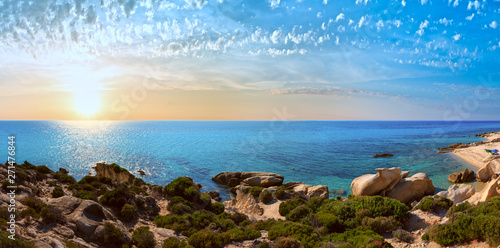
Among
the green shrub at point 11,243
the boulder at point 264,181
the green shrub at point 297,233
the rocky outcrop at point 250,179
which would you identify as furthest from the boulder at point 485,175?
the green shrub at point 11,243

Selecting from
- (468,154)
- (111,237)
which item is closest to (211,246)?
(111,237)

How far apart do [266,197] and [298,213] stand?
6.86 meters

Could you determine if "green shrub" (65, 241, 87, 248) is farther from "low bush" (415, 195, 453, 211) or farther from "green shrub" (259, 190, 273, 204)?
"low bush" (415, 195, 453, 211)

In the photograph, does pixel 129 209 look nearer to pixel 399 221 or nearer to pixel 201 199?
pixel 201 199

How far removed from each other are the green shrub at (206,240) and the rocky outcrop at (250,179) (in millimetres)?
30442

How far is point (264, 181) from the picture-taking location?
45.9m

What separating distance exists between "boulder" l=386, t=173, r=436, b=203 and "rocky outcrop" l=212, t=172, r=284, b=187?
750 inches

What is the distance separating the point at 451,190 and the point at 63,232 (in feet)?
119

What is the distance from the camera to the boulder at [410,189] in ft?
106

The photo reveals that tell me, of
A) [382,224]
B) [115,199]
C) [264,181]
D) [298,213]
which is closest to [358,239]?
[382,224]

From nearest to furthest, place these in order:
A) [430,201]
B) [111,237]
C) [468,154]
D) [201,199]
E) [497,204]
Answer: [111,237], [497,204], [430,201], [201,199], [468,154]

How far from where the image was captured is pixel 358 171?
5553cm

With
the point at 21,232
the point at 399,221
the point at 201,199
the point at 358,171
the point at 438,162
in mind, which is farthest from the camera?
the point at 438,162

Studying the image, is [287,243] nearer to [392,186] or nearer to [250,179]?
[392,186]
